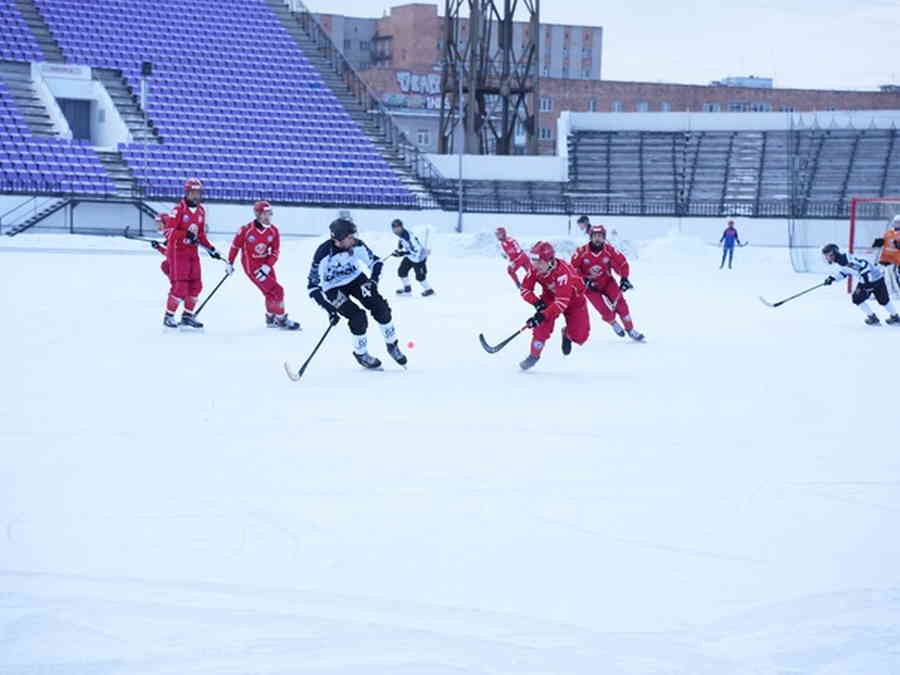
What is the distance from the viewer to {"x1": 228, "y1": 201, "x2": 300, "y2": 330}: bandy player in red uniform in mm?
12781

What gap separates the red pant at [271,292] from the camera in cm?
1277

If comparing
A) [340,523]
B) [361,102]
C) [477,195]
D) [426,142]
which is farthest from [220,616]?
[426,142]

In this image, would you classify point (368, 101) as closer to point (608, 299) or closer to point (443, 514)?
point (608, 299)

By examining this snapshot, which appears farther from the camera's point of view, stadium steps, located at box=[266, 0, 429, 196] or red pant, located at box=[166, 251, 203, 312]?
stadium steps, located at box=[266, 0, 429, 196]

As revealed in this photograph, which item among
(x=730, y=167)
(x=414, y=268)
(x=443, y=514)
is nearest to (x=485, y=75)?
(x=730, y=167)

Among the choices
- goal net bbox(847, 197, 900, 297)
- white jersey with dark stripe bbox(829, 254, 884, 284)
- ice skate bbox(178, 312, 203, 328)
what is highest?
white jersey with dark stripe bbox(829, 254, 884, 284)

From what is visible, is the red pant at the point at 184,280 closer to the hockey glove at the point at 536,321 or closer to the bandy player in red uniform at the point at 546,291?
the bandy player in red uniform at the point at 546,291

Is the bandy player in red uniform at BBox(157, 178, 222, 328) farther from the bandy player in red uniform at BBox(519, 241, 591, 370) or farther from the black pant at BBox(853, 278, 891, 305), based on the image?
the black pant at BBox(853, 278, 891, 305)

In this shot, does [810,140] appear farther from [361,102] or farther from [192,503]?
[192,503]

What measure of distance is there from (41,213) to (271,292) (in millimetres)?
18090

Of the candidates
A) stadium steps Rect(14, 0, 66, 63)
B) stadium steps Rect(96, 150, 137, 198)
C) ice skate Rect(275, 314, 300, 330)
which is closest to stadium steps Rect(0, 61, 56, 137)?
stadium steps Rect(14, 0, 66, 63)

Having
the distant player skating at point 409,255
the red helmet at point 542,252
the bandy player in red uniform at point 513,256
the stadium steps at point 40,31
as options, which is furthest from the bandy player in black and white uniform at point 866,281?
the stadium steps at point 40,31

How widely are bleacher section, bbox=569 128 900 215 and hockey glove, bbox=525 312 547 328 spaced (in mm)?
26194

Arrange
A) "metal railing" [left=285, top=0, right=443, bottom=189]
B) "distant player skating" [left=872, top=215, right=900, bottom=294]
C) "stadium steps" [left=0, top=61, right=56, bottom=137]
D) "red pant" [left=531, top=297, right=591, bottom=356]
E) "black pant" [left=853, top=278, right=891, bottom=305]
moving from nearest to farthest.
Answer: "red pant" [left=531, top=297, right=591, bottom=356], "black pant" [left=853, top=278, right=891, bottom=305], "distant player skating" [left=872, top=215, right=900, bottom=294], "stadium steps" [left=0, top=61, right=56, bottom=137], "metal railing" [left=285, top=0, right=443, bottom=189]
